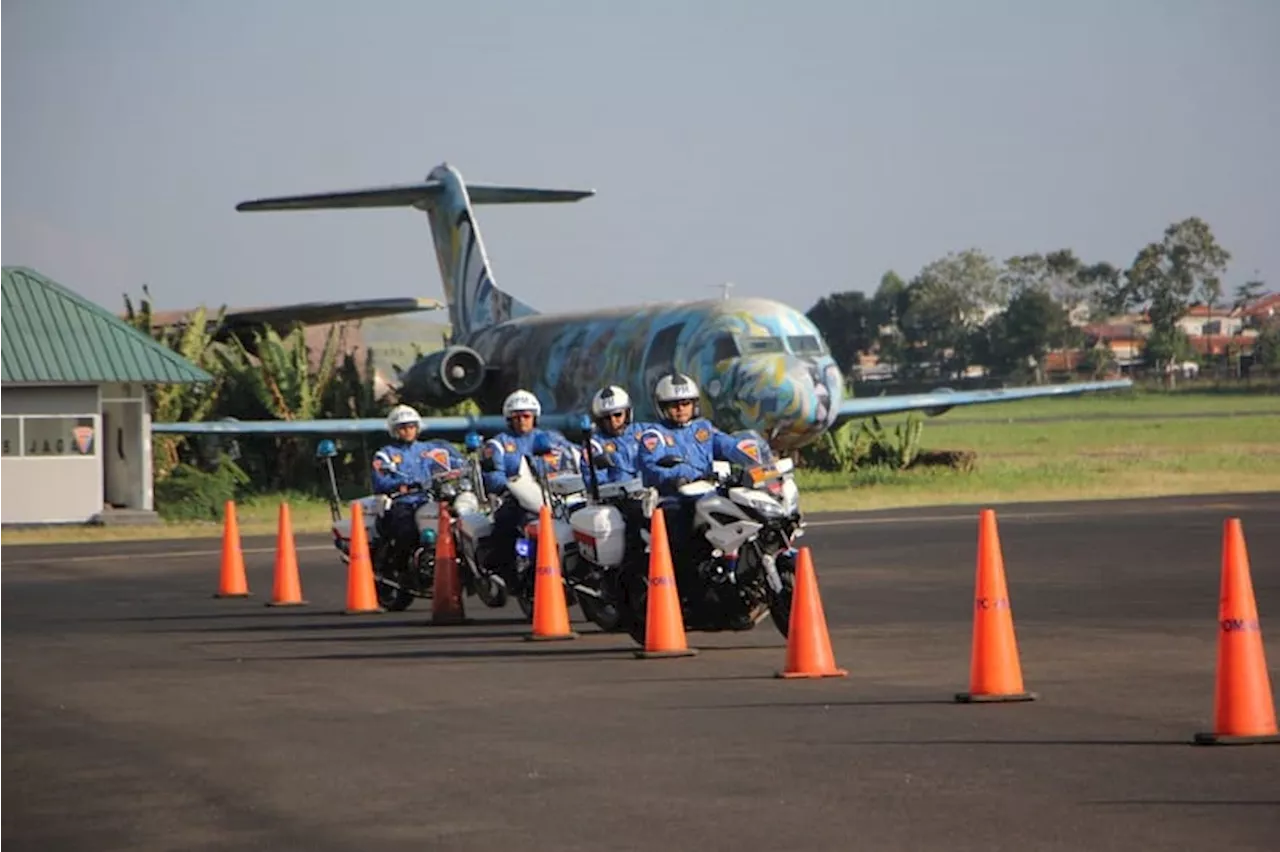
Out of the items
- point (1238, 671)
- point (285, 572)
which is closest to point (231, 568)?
point (285, 572)

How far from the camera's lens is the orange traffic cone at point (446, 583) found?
19.7 m

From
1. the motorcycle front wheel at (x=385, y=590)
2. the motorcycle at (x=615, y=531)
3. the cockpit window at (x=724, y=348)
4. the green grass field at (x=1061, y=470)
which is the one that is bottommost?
the green grass field at (x=1061, y=470)

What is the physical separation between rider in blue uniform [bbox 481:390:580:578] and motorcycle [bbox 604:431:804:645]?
2580mm

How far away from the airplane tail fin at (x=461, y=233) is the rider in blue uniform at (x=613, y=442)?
32808 millimetres

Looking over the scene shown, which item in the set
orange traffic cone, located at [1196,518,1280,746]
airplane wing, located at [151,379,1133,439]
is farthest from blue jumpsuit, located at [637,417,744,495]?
airplane wing, located at [151,379,1133,439]

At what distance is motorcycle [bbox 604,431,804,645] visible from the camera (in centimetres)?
1614

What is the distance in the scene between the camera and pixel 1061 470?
5059 centimetres

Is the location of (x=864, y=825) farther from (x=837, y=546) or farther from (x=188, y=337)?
(x=188, y=337)

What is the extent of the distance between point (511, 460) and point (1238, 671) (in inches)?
386

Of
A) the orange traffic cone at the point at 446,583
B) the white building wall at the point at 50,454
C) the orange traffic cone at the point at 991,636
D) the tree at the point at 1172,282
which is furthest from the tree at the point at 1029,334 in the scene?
the orange traffic cone at the point at 991,636

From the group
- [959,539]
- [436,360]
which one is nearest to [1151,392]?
[436,360]

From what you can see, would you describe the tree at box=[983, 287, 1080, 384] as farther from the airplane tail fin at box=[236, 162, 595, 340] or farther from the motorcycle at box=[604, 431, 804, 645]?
the motorcycle at box=[604, 431, 804, 645]

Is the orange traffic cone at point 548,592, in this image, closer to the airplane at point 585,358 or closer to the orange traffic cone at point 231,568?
the orange traffic cone at point 231,568

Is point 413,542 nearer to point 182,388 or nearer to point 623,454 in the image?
point 623,454
